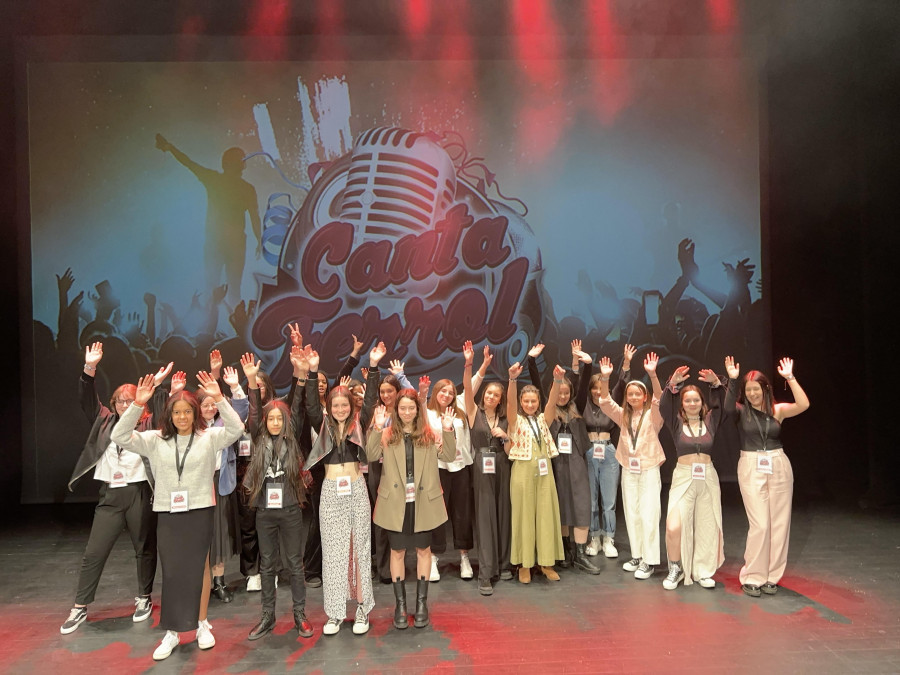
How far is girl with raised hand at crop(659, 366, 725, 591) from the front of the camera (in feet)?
14.8

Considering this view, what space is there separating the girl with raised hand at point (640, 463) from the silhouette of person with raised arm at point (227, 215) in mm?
4426

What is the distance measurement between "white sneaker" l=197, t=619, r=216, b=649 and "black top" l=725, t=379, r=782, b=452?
379 centimetres

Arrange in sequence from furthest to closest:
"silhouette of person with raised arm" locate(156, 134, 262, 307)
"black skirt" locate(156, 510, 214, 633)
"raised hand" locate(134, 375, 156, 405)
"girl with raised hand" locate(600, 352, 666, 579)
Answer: "silhouette of person with raised arm" locate(156, 134, 262, 307) < "girl with raised hand" locate(600, 352, 666, 579) < "black skirt" locate(156, 510, 214, 633) < "raised hand" locate(134, 375, 156, 405)

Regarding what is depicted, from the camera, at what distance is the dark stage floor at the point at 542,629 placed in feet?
11.5

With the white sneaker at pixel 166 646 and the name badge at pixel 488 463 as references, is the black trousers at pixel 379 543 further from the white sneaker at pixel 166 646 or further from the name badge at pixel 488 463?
the white sneaker at pixel 166 646

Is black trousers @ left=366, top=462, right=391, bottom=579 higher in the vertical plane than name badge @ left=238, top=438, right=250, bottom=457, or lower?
lower

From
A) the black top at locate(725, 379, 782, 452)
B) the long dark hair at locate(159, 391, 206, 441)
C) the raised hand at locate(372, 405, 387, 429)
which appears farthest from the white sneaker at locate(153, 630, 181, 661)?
the black top at locate(725, 379, 782, 452)

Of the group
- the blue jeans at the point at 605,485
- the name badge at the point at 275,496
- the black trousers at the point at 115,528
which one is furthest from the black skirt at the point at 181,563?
the blue jeans at the point at 605,485

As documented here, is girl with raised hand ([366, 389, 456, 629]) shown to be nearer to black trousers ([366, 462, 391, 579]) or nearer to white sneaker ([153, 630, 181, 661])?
black trousers ([366, 462, 391, 579])

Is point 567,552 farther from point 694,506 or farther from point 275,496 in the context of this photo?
point 275,496

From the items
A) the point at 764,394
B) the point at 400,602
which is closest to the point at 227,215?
Result: the point at 400,602

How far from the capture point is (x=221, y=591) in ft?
14.6

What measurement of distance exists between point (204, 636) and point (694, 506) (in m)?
3.41

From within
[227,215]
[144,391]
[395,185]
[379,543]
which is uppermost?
[395,185]
